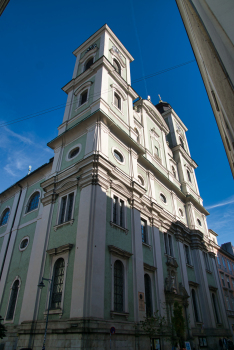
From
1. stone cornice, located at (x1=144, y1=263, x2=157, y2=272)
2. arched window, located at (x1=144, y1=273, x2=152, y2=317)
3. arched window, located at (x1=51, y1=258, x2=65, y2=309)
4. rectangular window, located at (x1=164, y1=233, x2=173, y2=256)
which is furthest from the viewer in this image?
rectangular window, located at (x1=164, y1=233, x2=173, y2=256)

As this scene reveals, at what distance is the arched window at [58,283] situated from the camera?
559 inches

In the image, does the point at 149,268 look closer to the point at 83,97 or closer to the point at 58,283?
the point at 58,283

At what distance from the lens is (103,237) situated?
15031 mm

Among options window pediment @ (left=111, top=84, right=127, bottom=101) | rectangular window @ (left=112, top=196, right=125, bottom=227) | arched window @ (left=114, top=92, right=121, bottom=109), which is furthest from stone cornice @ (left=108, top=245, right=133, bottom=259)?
window pediment @ (left=111, top=84, right=127, bottom=101)

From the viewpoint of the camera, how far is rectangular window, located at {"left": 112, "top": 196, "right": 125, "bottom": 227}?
56.6 ft

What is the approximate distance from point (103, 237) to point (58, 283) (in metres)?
3.72

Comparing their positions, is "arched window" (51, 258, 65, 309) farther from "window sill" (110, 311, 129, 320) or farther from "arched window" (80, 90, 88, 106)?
"arched window" (80, 90, 88, 106)

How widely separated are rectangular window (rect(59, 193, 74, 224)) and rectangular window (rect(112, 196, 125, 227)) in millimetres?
2922

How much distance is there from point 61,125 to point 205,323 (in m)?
22.7

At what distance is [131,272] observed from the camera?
16.2m

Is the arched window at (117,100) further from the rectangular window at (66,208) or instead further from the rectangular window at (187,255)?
the rectangular window at (187,255)

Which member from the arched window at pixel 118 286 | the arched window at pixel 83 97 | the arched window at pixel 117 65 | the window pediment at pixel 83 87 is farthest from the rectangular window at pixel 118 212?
the arched window at pixel 117 65

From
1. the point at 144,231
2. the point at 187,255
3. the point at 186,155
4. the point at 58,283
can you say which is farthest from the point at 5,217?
the point at 186,155

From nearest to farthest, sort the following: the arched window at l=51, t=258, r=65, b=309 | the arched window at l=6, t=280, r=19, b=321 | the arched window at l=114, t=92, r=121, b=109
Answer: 1. the arched window at l=51, t=258, r=65, b=309
2. the arched window at l=6, t=280, r=19, b=321
3. the arched window at l=114, t=92, r=121, b=109
